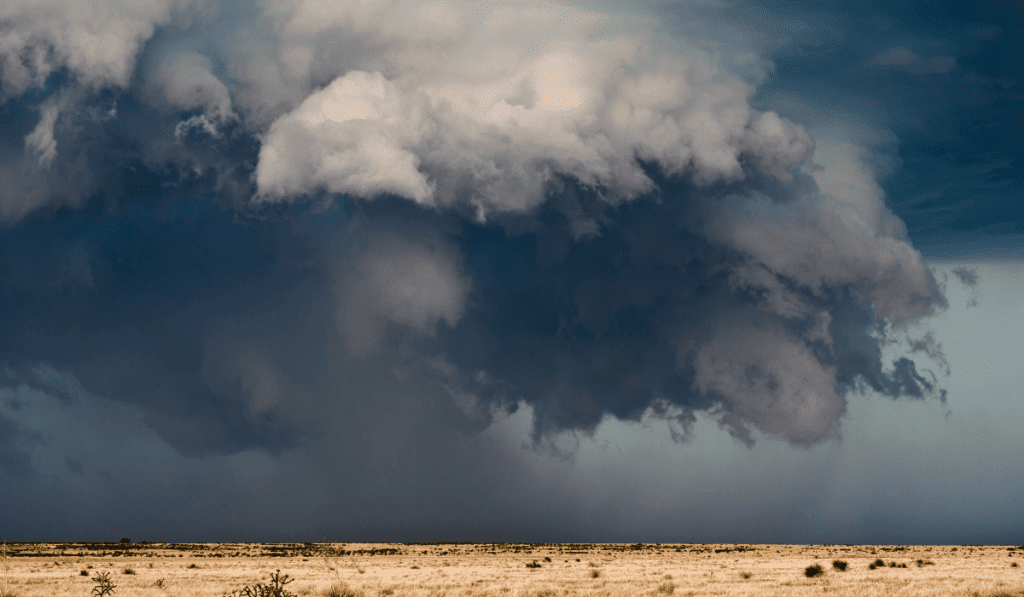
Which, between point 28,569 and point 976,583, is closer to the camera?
point 976,583

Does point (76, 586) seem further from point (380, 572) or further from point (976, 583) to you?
point (976, 583)

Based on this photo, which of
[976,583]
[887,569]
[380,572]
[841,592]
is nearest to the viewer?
[841,592]

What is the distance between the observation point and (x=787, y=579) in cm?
5606

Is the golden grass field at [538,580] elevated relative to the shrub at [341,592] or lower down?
lower down

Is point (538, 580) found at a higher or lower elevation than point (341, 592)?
lower

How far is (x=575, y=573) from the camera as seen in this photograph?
216 feet

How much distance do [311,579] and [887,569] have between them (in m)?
43.6

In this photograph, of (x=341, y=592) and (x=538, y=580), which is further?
(x=538, y=580)

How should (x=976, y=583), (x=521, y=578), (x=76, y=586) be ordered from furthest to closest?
1. (x=521, y=578)
2. (x=76, y=586)
3. (x=976, y=583)

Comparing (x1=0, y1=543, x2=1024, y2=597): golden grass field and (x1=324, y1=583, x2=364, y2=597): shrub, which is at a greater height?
(x1=324, y1=583, x2=364, y2=597): shrub

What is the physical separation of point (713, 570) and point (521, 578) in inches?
706

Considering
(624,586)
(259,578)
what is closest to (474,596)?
(624,586)

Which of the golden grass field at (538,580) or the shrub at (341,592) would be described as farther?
the golden grass field at (538,580)

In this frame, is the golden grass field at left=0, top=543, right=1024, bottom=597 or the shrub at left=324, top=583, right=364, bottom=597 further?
the golden grass field at left=0, top=543, right=1024, bottom=597
